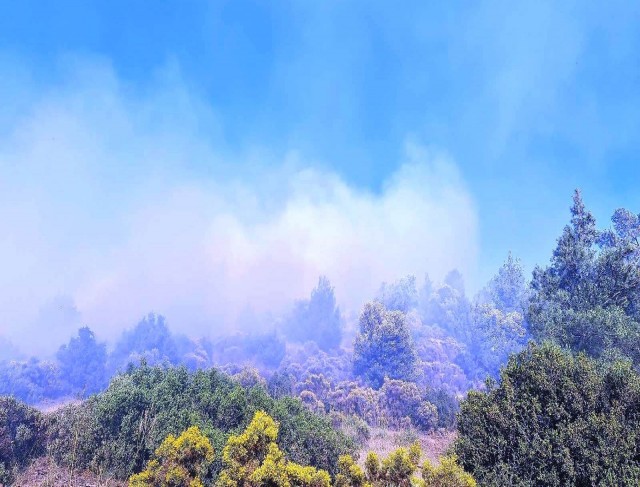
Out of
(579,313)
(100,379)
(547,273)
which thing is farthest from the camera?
(100,379)

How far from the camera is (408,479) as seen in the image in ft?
31.7

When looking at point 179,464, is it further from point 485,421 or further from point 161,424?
point 485,421

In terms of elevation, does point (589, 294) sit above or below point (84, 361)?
below

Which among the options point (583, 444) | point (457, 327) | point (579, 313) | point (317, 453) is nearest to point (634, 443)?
point (583, 444)

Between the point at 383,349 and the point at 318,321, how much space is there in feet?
183

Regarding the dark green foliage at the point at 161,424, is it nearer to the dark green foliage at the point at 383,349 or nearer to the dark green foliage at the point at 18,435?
the dark green foliage at the point at 18,435

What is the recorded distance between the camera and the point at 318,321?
123125mm

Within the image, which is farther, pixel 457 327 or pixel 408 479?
pixel 457 327

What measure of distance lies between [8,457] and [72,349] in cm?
9318

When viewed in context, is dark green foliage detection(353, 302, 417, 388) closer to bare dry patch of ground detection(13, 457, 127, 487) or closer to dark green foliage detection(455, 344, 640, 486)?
dark green foliage detection(455, 344, 640, 486)

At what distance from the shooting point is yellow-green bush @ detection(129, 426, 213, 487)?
959cm

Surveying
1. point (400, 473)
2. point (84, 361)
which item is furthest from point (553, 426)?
point (84, 361)

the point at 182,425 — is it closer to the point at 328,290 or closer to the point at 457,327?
the point at 457,327

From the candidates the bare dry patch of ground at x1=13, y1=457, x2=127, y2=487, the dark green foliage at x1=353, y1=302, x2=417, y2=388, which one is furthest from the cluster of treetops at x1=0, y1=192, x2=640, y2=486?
the dark green foliage at x1=353, y1=302, x2=417, y2=388
